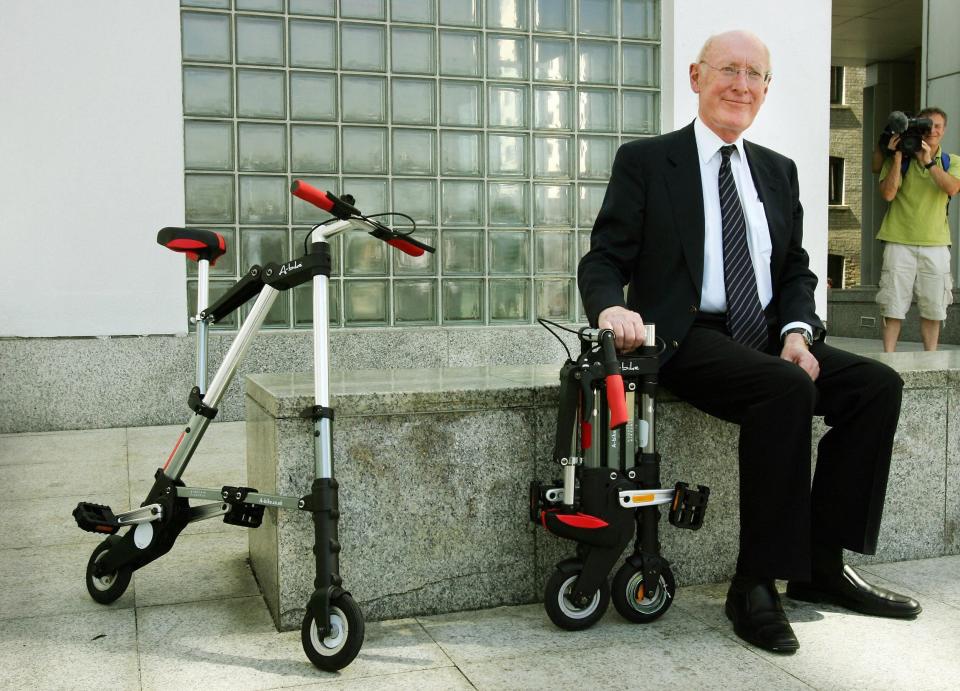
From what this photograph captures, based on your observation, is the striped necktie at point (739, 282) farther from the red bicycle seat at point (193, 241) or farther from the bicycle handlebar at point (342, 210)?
the red bicycle seat at point (193, 241)

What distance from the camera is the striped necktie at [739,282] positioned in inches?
122

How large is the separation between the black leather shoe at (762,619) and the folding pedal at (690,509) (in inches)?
8.9

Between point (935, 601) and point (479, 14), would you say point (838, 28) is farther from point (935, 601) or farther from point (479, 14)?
point (935, 601)

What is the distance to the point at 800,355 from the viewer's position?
299cm

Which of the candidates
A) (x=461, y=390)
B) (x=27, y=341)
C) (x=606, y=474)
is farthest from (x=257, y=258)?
(x=606, y=474)

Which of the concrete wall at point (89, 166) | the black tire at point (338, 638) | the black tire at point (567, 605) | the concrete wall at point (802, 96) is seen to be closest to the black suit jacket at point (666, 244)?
the black tire at point (567, 605)

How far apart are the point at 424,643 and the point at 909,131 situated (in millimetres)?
5854

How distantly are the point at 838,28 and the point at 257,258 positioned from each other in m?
13.0

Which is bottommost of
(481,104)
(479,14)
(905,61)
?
(481,104)

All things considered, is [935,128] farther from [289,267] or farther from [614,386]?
[289,267]

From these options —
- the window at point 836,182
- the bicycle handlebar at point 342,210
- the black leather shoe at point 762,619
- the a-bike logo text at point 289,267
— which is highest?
the window at point 836,182

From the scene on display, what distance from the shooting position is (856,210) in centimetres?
3428

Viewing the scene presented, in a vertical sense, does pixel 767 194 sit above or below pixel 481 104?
below

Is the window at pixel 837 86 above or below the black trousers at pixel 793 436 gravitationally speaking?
above
